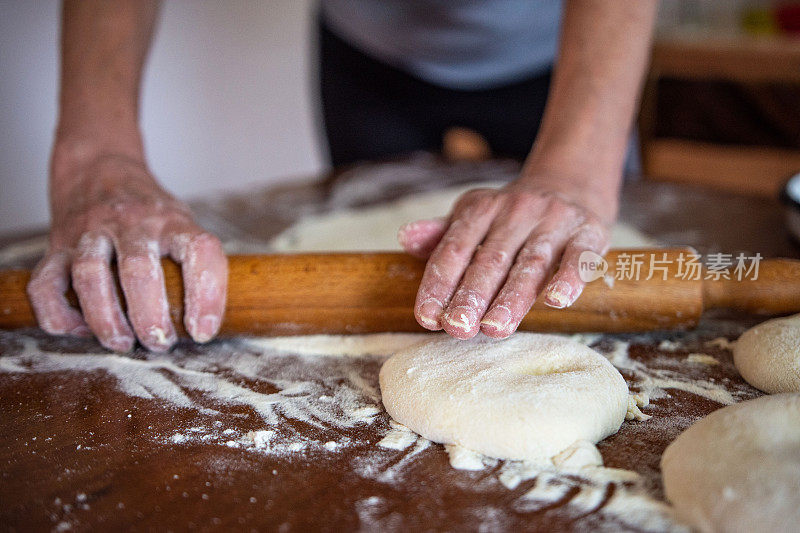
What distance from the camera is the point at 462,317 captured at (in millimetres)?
967

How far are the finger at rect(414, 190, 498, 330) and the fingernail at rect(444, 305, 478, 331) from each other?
28 mm

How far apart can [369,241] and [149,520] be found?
108 cm

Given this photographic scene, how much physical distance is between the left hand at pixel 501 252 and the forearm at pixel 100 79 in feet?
2.56

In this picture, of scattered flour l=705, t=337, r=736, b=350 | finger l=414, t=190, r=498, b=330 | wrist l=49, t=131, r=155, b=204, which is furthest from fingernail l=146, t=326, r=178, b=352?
scattered flour l=705, t=337, r=736, b=350

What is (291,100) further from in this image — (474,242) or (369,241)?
(474,242)

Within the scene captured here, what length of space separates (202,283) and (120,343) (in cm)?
20

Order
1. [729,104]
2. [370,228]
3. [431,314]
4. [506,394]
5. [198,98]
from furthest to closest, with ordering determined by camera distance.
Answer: [198,98], [729,104], [370,228], [431,314], [506,394]

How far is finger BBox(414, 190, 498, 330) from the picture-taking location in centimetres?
101

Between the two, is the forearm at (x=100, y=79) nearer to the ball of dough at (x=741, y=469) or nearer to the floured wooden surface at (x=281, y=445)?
the floured wooden surface at (x=281, y=445)

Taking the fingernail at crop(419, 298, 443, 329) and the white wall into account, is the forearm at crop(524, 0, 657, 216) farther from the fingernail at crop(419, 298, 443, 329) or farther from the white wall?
the white wall

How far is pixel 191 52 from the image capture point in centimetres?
441

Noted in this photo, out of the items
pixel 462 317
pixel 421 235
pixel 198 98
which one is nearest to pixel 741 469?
pixel 462 317

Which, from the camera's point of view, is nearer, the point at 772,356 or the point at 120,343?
the point at 772,356

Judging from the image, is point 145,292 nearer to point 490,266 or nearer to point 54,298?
point 54,298
